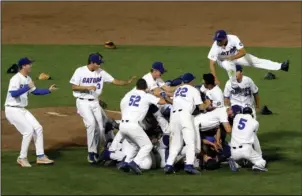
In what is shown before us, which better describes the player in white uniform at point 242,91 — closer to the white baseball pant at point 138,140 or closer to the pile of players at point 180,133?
the pile of players at point 180,133

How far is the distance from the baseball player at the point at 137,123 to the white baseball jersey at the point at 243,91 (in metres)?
2.57

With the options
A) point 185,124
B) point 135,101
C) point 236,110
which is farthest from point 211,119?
point 135,101

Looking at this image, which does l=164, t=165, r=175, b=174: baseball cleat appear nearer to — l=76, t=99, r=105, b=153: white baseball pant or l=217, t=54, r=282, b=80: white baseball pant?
l=76, t=99, r=105, b=153: white baseball pant

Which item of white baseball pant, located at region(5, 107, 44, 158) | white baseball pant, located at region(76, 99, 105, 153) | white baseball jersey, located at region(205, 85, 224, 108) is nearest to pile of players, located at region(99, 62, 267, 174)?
white baseball jersey, located at region(205, 85, 224, 108)

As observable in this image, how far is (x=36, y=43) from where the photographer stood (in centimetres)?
3197

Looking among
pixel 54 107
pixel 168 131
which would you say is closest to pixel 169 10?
pixel 54 107

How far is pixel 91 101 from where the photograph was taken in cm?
1661

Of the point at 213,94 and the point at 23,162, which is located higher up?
the point at 213,94

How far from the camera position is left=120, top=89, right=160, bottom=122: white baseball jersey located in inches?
609

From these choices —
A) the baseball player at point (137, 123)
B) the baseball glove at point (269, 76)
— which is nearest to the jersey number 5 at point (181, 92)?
the baseball player at point (137, 123)

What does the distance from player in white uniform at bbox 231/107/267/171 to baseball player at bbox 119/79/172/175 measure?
1.38 m

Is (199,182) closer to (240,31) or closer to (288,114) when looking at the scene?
(288,114)

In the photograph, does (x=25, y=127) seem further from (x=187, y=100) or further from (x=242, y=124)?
(x=242, y=124)

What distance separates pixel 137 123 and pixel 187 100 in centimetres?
95
